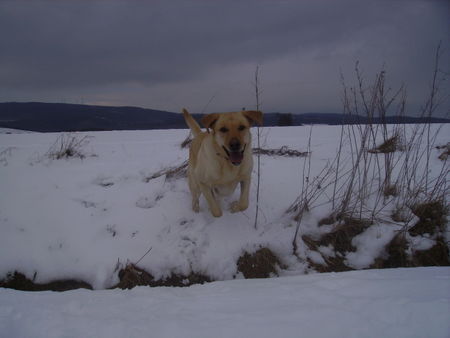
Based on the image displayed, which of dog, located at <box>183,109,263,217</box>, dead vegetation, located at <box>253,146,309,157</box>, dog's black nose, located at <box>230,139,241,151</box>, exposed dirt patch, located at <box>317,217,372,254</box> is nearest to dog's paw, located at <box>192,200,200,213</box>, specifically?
dog, located at <box>183,109,263,217</box>

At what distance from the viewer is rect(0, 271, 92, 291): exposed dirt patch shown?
1.85 m

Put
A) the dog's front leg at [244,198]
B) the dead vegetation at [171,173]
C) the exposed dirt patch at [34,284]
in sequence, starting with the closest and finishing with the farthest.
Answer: the exposed dirt patch at [34,284], the dog's front leg at [244,198], the dead vegetation at [171,173]

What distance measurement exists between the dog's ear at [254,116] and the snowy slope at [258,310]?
155 centimetres

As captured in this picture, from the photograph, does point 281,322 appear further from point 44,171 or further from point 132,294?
point 44,171

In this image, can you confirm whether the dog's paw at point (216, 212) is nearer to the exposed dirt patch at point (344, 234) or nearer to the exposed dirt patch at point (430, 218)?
the exposed dirt patch at point (344, 234)

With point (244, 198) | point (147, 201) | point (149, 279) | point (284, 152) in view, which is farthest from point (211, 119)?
point (284, 152)

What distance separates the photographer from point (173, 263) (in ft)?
6.50

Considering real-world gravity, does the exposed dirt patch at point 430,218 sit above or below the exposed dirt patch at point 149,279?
above

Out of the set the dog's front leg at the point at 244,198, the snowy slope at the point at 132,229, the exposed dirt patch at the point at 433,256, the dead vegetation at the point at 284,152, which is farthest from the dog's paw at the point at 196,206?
the dead vegetation at the point at 284,152

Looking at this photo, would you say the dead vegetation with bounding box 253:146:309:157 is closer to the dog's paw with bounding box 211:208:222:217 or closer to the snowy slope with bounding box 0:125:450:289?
the snowy slope with bounding box 0:125:450:289

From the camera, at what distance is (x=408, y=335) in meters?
0.84

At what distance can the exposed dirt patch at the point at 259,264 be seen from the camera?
193 centimetres

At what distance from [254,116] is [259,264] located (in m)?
1.47

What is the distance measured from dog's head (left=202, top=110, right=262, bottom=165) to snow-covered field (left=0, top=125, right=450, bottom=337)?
2.42 feet
